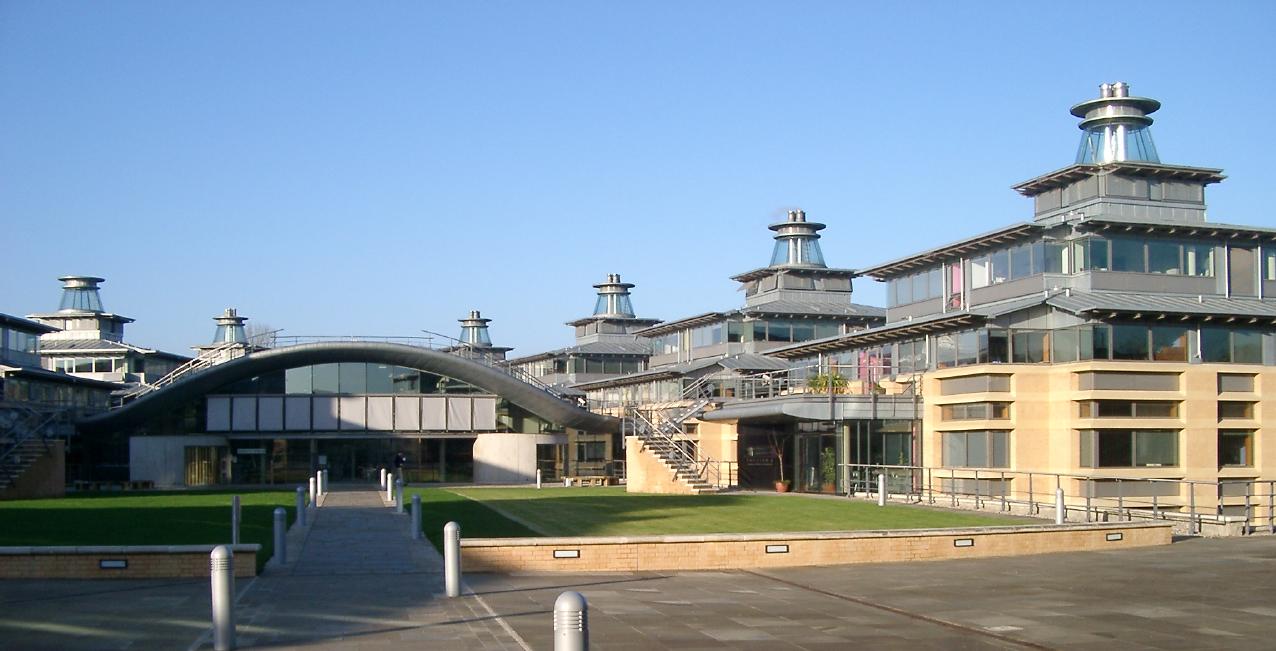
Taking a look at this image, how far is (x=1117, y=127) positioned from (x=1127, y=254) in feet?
21.5

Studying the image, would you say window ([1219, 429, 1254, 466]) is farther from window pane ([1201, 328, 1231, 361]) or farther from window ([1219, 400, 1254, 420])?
window pane ([1201, 328, 1231, 361])

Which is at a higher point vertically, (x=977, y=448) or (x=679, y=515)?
(x=977, y=448)

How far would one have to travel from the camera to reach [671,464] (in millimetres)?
52875

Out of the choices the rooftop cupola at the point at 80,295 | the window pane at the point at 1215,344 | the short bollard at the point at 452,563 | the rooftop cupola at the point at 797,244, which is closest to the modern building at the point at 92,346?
the rooftop cupola at the point at 80,295

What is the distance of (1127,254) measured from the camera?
41000 mm

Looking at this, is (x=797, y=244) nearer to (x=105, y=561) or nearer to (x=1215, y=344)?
(x=1215, y=344)

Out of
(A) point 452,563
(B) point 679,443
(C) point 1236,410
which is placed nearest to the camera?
(A) point 452,563

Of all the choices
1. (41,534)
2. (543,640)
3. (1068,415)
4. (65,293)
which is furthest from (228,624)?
(65,293)

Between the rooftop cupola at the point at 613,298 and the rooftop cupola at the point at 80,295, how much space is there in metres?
43.0

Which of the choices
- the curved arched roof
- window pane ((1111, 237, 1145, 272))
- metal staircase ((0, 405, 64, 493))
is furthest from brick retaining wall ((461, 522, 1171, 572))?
the curved arched roof

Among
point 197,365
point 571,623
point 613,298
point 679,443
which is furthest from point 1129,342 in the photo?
point 613,298

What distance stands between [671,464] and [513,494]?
6434 millimetres

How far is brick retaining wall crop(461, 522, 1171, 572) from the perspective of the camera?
22875mm

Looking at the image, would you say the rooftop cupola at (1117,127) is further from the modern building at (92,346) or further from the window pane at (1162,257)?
the modern building at (92,346)
